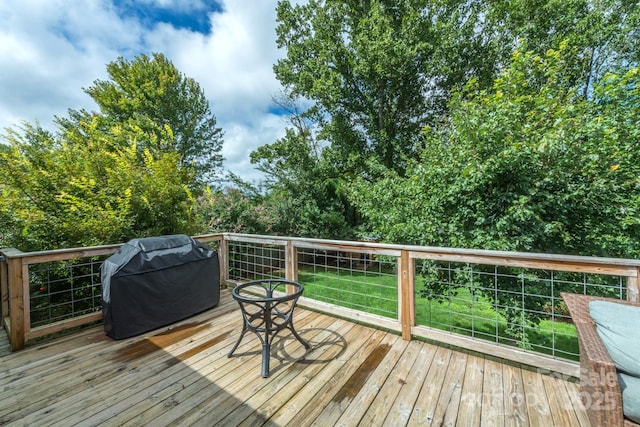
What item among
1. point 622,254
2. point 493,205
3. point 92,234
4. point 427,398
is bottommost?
point 427,398

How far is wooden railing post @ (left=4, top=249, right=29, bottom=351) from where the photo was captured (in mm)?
2254

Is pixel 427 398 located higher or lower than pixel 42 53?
lower

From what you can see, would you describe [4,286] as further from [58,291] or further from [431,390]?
[431,390]

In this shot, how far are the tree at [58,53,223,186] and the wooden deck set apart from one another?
417 inches

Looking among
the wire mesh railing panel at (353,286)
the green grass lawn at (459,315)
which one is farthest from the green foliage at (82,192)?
the green grass lawn at (459,315)

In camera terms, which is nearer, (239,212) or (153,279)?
(153,279)

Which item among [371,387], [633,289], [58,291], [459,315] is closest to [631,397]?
[633,289]

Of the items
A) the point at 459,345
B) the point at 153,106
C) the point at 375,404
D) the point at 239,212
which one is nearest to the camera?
the point at 375,404

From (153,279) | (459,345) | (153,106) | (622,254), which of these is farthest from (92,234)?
(153,106)

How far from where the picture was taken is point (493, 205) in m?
2.91

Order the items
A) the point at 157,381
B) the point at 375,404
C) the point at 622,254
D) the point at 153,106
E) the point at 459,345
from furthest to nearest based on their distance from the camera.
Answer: the point at 153,106, the point at 622,254, the point at 459,345, the point at 157,381, the point at 375,404

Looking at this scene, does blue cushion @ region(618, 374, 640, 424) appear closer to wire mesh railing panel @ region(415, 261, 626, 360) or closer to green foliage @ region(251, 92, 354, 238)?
wire mesh railing panel @ region(415, 261, 626, 360)

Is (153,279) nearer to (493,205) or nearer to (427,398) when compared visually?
(427,398)

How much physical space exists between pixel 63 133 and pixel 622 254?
7371 millimetres
